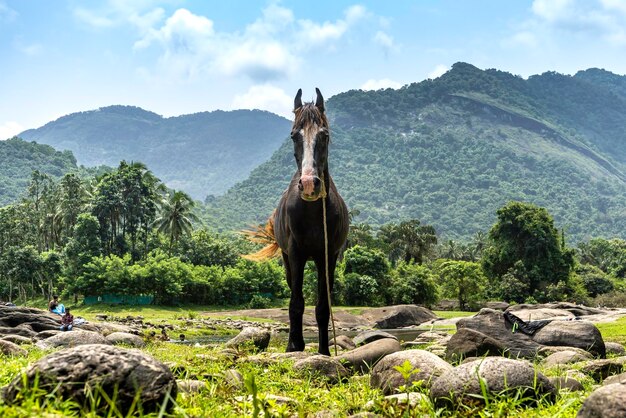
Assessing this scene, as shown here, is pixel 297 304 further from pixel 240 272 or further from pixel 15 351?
pixel 240 272

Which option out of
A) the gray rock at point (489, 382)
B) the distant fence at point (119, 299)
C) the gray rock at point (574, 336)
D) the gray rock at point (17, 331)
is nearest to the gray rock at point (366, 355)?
the gray rock at point (489, 382)

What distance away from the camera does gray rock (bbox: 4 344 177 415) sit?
11.1 ft

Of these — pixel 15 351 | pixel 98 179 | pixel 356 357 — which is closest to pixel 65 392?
pixel 356 357

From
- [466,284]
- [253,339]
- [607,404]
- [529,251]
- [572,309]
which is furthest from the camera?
[529,251]

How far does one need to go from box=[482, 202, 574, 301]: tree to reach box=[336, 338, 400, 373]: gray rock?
6839 centimetres

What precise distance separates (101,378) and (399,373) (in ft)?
10.2

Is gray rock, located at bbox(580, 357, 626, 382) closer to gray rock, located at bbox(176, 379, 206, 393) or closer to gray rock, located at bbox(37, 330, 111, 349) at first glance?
gray rock, located at bbox(176, 379, 206, 393)

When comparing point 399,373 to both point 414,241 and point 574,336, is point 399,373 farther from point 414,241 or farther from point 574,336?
point 414,241

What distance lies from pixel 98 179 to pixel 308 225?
290 feet

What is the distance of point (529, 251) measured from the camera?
75.3 m

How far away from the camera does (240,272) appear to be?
244ft

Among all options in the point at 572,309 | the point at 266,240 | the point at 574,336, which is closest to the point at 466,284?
the point at 572,309

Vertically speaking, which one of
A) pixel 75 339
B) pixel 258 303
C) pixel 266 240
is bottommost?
pixel 258 303

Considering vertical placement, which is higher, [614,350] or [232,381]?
[232,381]
